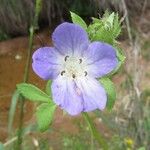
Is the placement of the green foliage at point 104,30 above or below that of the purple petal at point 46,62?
above

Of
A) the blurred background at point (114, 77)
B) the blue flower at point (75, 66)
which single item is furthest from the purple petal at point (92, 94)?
the blurred background at point (114, 77)

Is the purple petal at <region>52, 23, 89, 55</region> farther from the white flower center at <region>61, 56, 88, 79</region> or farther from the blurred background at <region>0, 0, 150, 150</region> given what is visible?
the blurred background at <region>0, 0, 150, 150</region>

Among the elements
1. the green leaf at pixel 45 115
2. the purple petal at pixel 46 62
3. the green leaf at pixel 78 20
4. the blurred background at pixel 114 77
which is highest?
the green leaf at pixel 78 20

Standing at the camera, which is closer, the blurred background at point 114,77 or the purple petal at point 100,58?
the purple petal at point 100,58

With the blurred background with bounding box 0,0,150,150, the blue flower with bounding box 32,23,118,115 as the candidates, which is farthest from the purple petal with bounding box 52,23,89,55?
the blurred background with bounding box 0,0,150,150

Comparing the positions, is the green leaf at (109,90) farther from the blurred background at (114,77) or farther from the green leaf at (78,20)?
the blurred background at (114,77)

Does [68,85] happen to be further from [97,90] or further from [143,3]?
[143,3]
